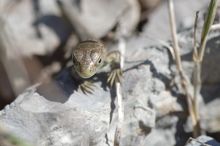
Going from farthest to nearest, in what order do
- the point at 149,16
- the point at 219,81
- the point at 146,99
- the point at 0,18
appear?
the point at 149,16
the point at 0,18
the point at 219,81
the point at 146,99

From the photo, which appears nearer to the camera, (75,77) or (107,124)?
(107,124)

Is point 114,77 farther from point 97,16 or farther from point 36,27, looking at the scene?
point 36,27

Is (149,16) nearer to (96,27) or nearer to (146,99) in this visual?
(96,27)

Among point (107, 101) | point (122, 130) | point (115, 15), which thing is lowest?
point (122, 130)

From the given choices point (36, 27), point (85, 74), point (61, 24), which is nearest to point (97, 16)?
point (61, 24)

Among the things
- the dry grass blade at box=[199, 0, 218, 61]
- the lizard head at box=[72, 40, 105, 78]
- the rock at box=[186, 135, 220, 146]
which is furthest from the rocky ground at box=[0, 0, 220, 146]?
the dry grass blade at box=[199, 0, 218, 61]

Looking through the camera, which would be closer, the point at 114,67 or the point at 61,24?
the point at 114,67

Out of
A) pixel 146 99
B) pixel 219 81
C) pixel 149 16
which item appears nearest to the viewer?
pixel 146 99

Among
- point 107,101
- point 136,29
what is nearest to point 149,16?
point 136,29
